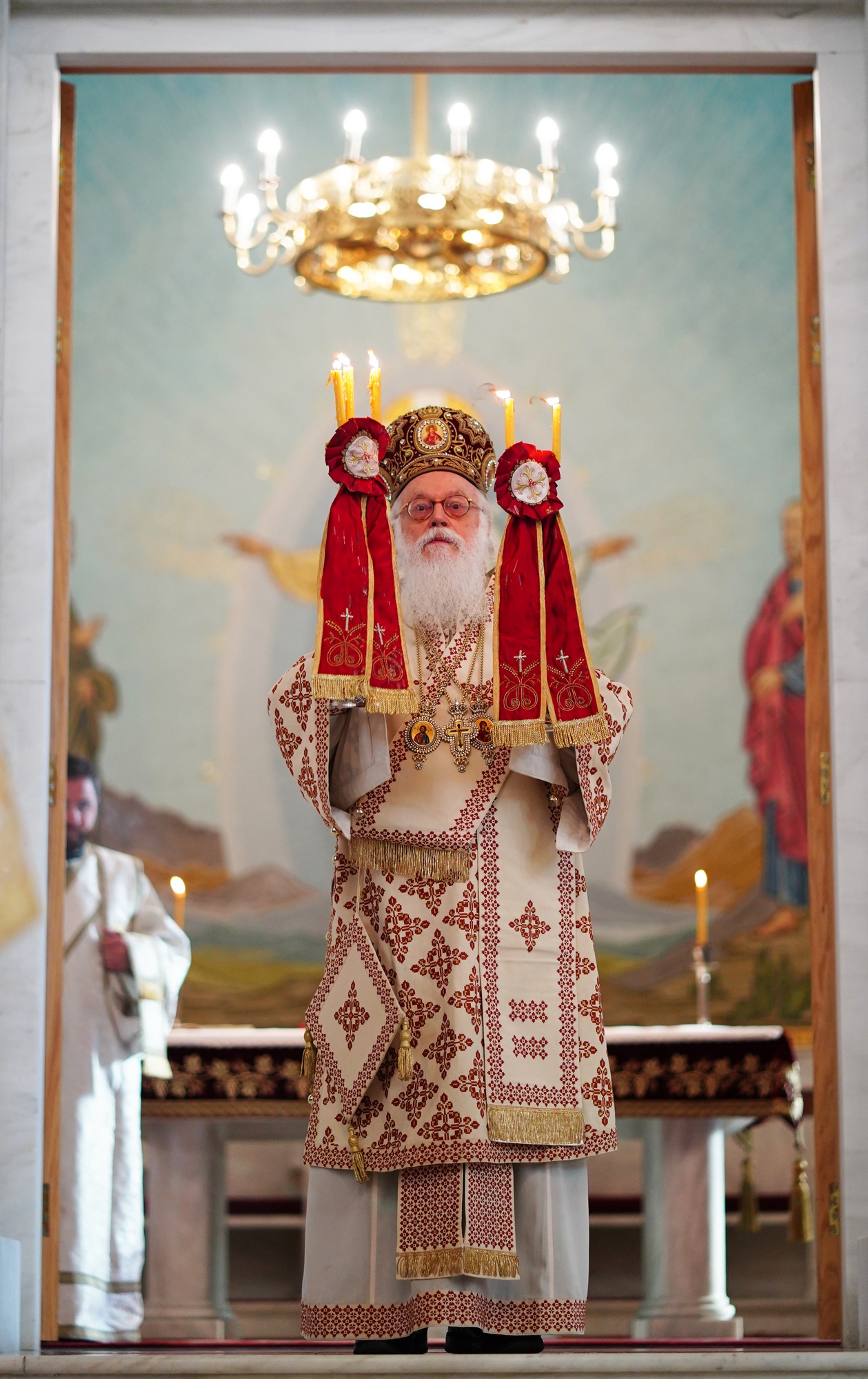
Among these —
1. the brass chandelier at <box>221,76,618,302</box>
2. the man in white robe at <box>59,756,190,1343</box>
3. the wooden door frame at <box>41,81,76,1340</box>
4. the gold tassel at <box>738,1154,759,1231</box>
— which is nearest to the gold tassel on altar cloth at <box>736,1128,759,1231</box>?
the gold tassel at <box>738,1154,759,1231</box>

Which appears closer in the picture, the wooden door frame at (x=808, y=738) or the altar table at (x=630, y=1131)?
the wooden door frame at (x=808, y=738)

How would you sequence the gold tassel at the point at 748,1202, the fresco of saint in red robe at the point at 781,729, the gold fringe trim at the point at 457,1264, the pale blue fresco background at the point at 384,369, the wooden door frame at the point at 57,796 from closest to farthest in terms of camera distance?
the gold fringe trim at the point at 457,1264
the wooden door frame at the point at 57,796
the gold tassel at the point at 748,1202
the fresco of saint in red robe at the point at 781,729
the pale blue fresco background at the point at 384,369

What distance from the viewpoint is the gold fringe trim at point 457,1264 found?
4.07m

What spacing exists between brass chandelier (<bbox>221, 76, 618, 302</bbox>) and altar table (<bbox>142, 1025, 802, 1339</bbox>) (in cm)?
287

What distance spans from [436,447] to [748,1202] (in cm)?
382

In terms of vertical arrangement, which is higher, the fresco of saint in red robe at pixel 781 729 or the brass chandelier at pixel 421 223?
the brass chandelier at pixel 421 223

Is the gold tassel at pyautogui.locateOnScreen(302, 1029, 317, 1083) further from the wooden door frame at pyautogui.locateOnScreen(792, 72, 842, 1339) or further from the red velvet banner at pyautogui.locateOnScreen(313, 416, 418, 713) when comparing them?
the wooden door frame at pyautogui.locateOnScreen(792, 72, 842, 1339)

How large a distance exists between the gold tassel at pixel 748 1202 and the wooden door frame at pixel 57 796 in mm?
2993

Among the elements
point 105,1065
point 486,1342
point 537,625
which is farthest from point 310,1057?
point 105,1065

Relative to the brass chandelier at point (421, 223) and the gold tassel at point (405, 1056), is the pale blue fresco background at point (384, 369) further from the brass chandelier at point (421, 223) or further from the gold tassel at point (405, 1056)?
the gold tassel at point (405, 1056)

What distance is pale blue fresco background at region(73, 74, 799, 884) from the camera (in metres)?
9.19

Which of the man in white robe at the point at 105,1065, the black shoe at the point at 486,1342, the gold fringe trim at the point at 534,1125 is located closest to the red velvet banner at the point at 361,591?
the gold fringe trim at the point at 534,1125

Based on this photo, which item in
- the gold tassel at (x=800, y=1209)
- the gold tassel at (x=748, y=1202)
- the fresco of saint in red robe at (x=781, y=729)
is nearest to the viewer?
the gold tassel at (x=800, y=1209)

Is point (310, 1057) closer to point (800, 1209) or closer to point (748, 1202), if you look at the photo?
point (800, 1209)
